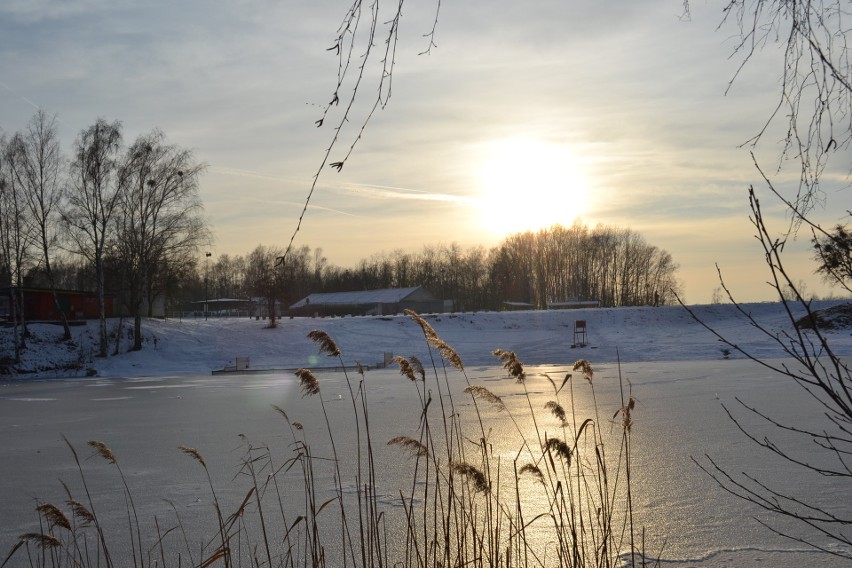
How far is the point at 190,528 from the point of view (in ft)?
16.7

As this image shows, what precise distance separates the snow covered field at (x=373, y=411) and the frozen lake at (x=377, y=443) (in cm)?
2

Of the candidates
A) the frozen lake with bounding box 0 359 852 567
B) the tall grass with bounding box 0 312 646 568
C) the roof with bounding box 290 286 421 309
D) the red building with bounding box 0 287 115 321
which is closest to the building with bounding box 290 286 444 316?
the roof with bounding box 290 286 421 309

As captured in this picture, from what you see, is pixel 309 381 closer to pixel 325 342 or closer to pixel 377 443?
pixel 325 342

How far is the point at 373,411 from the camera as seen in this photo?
1164cm

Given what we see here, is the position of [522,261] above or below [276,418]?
above

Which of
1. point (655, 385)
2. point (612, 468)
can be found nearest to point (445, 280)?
point (655, 385)

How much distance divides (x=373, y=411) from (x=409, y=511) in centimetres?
724

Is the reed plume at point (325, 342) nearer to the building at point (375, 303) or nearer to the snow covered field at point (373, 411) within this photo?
the snow covered field at point (373, 411)

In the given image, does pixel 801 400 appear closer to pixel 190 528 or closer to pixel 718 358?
pixel 190 528

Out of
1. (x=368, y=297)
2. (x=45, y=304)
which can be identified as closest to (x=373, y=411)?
(x=45, y=304)

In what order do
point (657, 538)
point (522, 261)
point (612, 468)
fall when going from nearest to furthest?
point (657, 538) → point (612, 468) → point (522, 261)

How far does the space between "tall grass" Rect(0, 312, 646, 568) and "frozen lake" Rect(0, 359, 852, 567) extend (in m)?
0.22

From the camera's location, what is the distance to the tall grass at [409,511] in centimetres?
307

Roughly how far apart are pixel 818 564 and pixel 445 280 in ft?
283
